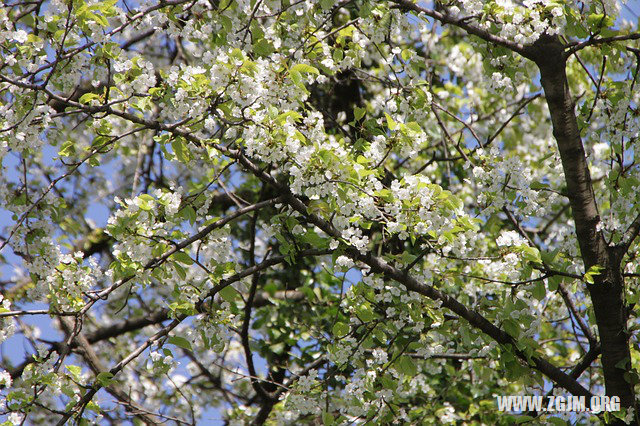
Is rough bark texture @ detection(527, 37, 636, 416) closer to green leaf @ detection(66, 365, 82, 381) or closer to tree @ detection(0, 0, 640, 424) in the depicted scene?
tree @ detection(0, 0, 640, 424)

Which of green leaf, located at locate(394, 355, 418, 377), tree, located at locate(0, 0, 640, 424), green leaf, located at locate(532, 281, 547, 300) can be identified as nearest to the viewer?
tree, located at locate(0, 0, 640, 424)

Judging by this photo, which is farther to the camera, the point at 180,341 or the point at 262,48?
the point at 262,48

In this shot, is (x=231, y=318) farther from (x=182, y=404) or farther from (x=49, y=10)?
(x=182, y=404)

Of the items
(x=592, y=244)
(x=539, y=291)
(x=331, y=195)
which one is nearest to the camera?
(x=331, y=195)

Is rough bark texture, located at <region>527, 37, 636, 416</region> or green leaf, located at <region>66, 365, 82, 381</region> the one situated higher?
rough bark texture, located at <region>527, 37, 636, 416</region>

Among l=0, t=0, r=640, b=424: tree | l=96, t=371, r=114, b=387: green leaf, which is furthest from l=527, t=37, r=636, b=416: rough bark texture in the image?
l=96, t=371, r=114, b=387: green leaf

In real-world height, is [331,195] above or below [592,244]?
below

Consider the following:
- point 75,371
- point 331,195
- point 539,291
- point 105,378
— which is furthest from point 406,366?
point 75,371

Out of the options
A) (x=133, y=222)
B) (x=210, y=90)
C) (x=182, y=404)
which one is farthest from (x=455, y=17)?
(x=182, y=404)

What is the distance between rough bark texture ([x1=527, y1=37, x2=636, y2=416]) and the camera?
3.29m

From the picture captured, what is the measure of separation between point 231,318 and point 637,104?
213 centimetres

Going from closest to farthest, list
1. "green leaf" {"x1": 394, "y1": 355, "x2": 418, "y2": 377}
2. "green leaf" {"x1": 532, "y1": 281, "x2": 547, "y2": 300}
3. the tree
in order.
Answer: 1. the tree
2. "green leaf" {"x1": 532, "y1": 281, "x2": 547, "y2": 300}
3. "green leaf" {"x1": 394, "y1": 355, "x2": 418, "y2": 377}

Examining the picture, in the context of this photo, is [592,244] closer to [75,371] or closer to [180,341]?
[180,341]

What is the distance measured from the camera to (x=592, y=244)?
→ 3.35 m
